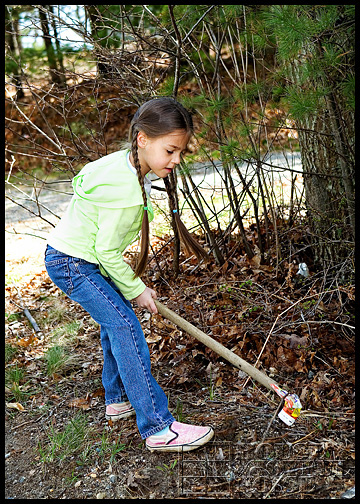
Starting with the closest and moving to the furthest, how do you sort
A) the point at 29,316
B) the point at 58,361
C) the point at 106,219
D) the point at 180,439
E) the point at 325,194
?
the point at 106,219 → the point at 180,439 → the point at 58,361 → the point at 325,194 → the point at 29,316

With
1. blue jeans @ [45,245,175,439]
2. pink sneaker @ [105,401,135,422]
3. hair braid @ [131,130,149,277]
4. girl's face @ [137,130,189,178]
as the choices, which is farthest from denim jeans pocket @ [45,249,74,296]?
pink sneaker @ [105,401,135,422]

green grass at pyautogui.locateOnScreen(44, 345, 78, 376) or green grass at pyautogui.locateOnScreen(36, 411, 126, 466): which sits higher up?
green grass at pyautogui.locateOnScreen(44, 345, 78, 376)

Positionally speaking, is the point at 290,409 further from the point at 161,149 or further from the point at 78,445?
the point at 161,149

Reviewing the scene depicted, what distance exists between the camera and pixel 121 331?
2.60 metres

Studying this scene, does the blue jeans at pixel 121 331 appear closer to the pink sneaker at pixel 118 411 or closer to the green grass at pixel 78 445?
the green grass at pixel 78 445

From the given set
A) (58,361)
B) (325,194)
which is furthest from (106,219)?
(325,194)

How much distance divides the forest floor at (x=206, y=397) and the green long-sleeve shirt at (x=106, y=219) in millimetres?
833

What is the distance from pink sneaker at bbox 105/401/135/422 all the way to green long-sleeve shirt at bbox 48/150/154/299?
0.72m

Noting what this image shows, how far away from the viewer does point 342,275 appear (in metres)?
3.44

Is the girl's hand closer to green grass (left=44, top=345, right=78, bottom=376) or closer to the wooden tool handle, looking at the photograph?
the wooden tool handle

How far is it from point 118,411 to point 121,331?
2.14 feet

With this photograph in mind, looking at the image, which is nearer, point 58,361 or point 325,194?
point 58,361

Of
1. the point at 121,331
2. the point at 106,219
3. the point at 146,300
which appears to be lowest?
the point at 121,331

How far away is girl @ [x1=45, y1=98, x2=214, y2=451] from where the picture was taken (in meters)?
2.55
